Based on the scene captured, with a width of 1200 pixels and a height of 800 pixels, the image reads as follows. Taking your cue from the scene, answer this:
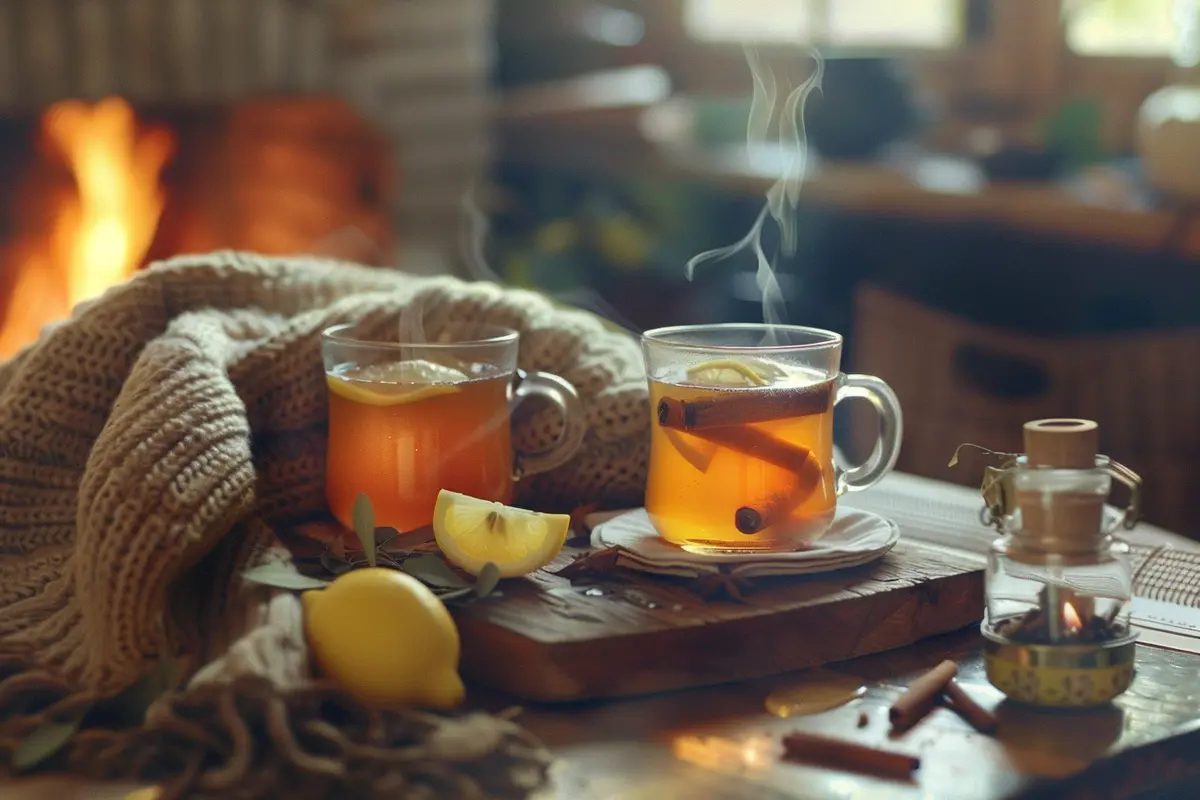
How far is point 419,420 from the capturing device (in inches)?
48.6

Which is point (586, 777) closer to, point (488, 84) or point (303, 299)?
point (303, 299)

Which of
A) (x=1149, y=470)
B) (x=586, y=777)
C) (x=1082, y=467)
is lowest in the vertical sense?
(x=1149, y=470)

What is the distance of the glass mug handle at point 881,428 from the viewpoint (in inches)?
49.1

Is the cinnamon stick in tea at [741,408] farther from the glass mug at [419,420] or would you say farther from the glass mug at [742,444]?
the glass mug at [419,420]

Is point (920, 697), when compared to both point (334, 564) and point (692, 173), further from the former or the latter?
point (692, 173)

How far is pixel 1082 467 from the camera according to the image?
985mm

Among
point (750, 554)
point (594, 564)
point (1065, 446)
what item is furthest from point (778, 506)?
point (1065, 446)

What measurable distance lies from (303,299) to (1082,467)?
31.8 inches

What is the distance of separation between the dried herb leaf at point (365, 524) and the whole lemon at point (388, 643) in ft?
0.41

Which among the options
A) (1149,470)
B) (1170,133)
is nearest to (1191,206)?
(1170,133)

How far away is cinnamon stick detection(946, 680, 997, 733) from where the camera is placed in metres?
0.96

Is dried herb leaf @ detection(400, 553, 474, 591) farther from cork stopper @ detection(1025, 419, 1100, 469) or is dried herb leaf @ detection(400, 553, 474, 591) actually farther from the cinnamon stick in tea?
cork stopper @ detection(1025, 419, 1100, 469)

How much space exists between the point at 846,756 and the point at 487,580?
1.02 feet

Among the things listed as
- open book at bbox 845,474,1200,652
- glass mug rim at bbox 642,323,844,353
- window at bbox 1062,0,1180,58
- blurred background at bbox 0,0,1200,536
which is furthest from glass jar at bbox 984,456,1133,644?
window at bbox 1062,0,1180,58
